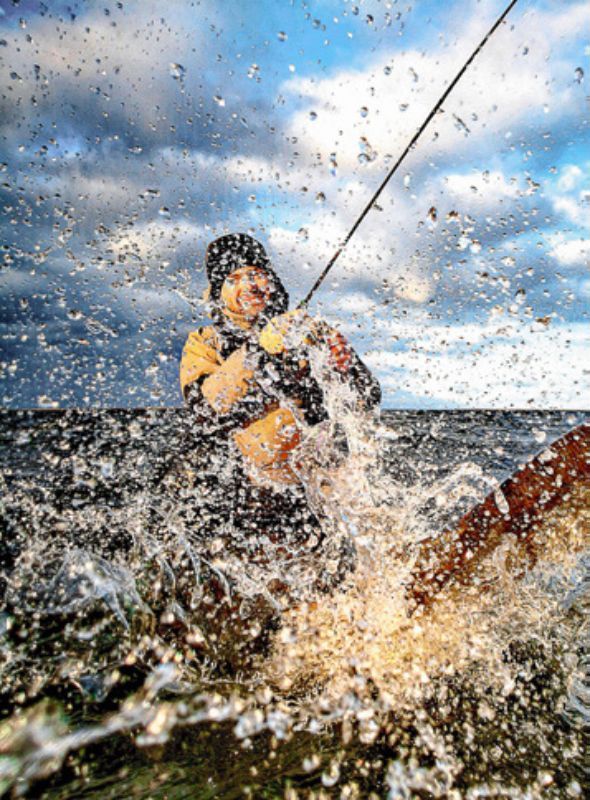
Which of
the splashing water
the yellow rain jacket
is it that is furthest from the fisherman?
the splashing water

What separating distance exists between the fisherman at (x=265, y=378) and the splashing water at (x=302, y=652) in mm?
153

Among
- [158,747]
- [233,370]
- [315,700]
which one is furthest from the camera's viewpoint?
[233,370]

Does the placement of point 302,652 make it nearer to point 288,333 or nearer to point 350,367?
point 350,367

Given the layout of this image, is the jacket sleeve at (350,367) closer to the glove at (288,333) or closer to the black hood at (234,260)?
the glove at (288,333)

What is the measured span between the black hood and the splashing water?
3.65ft

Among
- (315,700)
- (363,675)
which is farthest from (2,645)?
(363,675)

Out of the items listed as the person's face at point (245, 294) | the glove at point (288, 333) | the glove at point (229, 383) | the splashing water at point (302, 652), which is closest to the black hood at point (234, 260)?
the person's face at point (245, 294)

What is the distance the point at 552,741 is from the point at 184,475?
2581 millimetres

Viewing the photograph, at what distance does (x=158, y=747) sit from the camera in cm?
207

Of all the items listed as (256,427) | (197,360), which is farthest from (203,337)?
(256,427)

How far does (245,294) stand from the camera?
3867 mm

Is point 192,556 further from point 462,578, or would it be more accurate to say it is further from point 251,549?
point 462,578

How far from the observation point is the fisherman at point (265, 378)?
11.4 feet

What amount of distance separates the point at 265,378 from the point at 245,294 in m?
0.75
